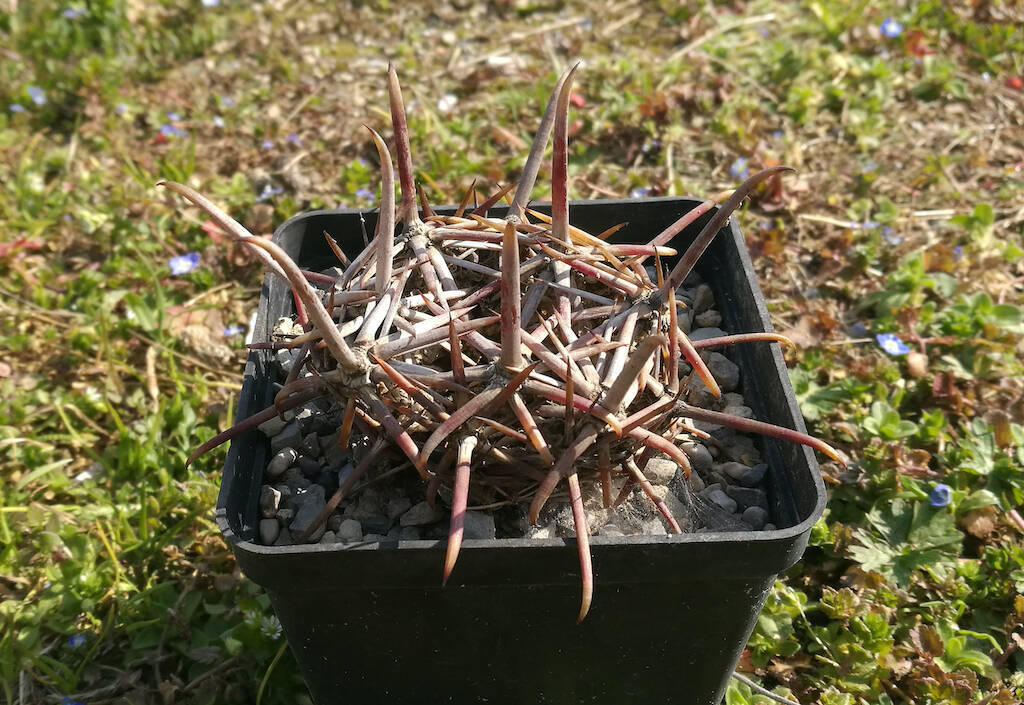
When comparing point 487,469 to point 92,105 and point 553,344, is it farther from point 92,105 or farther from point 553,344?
point 92,105

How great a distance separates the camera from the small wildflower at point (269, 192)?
275 centimetres

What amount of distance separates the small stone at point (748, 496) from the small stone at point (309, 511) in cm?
65

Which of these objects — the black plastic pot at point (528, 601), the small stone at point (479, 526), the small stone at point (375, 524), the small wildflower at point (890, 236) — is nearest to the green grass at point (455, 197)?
the small wildflower at point (890, 236)

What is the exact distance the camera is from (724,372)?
157 centimetres

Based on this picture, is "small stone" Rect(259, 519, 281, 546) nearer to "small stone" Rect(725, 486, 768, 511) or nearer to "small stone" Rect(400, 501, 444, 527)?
"small stone" Rect(400, 501, 444, 527)

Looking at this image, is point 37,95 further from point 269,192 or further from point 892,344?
point 892,344

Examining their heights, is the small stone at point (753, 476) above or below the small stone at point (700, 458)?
below

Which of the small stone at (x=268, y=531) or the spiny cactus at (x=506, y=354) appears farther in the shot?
the small stone at (x=268, y=531)

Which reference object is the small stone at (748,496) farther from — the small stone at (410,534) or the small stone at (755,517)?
the small stone at (410,534)

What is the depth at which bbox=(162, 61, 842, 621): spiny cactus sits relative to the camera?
41.9 inches

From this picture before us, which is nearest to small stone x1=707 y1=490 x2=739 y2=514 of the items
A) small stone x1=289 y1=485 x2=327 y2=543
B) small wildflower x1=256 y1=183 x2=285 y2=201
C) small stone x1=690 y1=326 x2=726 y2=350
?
small stone x1=690 y1=326 x2=726 y2=350

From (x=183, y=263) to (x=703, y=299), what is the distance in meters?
1.55

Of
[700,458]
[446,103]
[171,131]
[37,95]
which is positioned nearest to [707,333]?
[700,458]

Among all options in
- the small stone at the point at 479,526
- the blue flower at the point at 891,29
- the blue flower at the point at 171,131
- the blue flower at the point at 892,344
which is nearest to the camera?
the small stone at the point at 479,526
